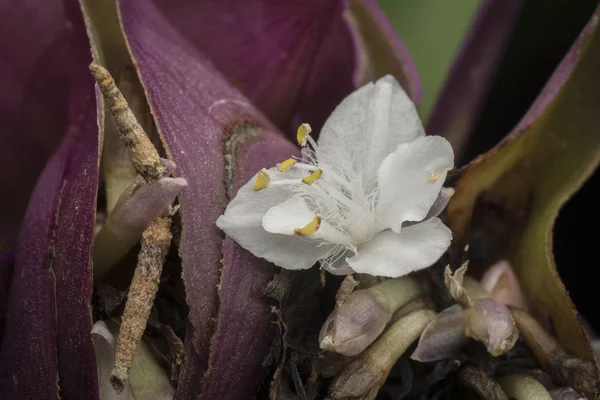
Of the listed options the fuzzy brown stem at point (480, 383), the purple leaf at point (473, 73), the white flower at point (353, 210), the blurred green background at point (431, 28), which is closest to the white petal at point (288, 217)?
the white flower at point (353, 210)

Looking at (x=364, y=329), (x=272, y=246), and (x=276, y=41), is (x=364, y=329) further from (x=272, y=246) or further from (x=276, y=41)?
(x=276, y=41)

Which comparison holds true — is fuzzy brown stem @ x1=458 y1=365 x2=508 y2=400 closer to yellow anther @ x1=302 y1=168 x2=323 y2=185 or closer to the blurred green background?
yellow anther @ x1=302 y1=168 x2=323 y2=185

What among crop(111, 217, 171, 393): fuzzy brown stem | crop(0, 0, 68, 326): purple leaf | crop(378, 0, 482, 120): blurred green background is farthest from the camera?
crop(378, 0, 482, 120): blurred green background

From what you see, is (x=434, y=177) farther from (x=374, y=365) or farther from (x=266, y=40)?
(x=266, y=40)

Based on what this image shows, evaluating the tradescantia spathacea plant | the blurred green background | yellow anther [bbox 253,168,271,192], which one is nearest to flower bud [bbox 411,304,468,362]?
the tradescantia spathacea plant

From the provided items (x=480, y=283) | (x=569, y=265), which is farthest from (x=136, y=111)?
(x=569, y=265)

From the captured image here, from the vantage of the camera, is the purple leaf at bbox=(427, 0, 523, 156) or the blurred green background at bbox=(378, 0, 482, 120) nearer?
the purple leaf at bbox=(427, 0, 523, 156)

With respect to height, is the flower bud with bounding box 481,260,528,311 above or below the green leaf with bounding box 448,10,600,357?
below
